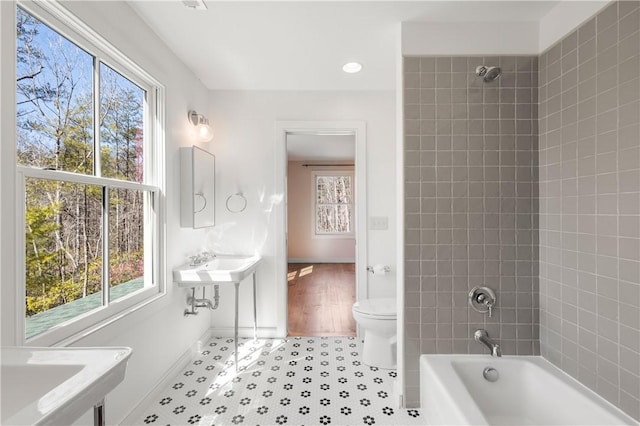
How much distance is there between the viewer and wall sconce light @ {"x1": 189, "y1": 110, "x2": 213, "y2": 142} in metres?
2.58

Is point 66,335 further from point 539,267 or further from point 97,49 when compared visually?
point 539,267

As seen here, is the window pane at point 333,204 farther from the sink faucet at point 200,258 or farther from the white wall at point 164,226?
the sink faucet at point 200,258

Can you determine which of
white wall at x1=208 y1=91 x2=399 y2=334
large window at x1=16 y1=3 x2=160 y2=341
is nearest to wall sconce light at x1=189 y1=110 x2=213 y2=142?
white wall at x1=208 y1=91 x2=399 y2=334

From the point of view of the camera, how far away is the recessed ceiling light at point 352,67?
94.9 inches

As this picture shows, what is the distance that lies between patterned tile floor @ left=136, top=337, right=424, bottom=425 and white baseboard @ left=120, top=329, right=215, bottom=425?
0.10 feet

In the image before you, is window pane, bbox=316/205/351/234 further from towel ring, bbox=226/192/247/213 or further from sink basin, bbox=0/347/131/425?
sink basin, bbox=0/347/131/425

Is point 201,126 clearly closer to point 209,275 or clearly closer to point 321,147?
point 209,275

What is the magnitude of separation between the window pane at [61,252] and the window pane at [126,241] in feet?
0.36

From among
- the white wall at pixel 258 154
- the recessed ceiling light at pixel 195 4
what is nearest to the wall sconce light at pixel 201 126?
the white wall at pixel 258 154

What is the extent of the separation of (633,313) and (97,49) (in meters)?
2.77

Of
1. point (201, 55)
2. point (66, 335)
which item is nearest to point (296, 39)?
point (201, 55)

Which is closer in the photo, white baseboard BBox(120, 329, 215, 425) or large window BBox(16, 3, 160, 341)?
large window BBox(16, 3, 160, 341)

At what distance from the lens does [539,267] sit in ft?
6.15

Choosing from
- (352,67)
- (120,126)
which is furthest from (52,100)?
(352,67)
